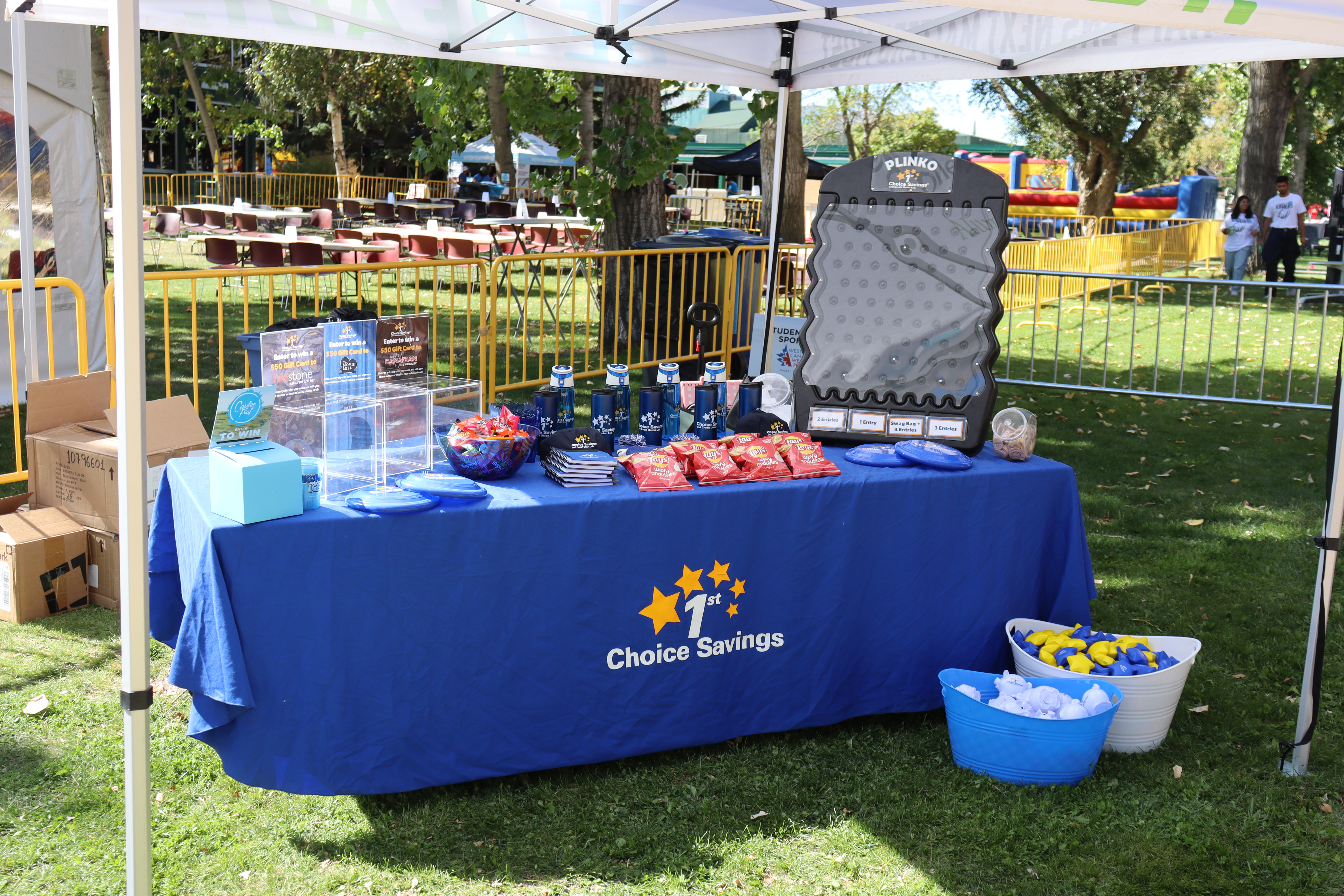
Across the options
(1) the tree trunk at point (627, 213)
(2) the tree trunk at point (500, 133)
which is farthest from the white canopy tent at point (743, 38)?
(2) the tree trunk at point (500, 133)

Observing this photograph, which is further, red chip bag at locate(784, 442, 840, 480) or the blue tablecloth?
red chip bag at locate(784, 442, 840, 480)

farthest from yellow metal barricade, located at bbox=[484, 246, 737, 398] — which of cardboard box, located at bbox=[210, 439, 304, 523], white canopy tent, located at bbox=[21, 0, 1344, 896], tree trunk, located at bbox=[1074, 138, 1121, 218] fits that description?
tree trunk, located at bbox=[1074, 138, 1121, 218]

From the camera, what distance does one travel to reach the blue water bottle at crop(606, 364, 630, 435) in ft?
12.9

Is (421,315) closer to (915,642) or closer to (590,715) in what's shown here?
(590,715)

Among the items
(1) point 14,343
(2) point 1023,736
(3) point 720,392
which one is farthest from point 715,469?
(1) point 14,343

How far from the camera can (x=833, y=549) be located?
3648 millimetres

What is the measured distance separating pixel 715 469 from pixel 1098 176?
26.2 metres

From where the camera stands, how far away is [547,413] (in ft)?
12.2

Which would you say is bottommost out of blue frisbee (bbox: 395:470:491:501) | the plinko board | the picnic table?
blue frisbee (bbox: 395:470:491:501)

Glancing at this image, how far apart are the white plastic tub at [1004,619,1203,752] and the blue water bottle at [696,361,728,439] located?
1.25 meters

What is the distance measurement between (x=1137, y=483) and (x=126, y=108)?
6.38m

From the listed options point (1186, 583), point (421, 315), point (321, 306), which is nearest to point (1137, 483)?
point (1186, 583)

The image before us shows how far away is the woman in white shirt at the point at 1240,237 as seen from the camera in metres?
18.3

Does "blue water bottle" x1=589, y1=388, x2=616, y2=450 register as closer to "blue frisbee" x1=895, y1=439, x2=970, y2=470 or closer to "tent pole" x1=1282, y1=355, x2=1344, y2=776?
"blue frisbee" x1=895, y1=439, x2=970, y2=470
